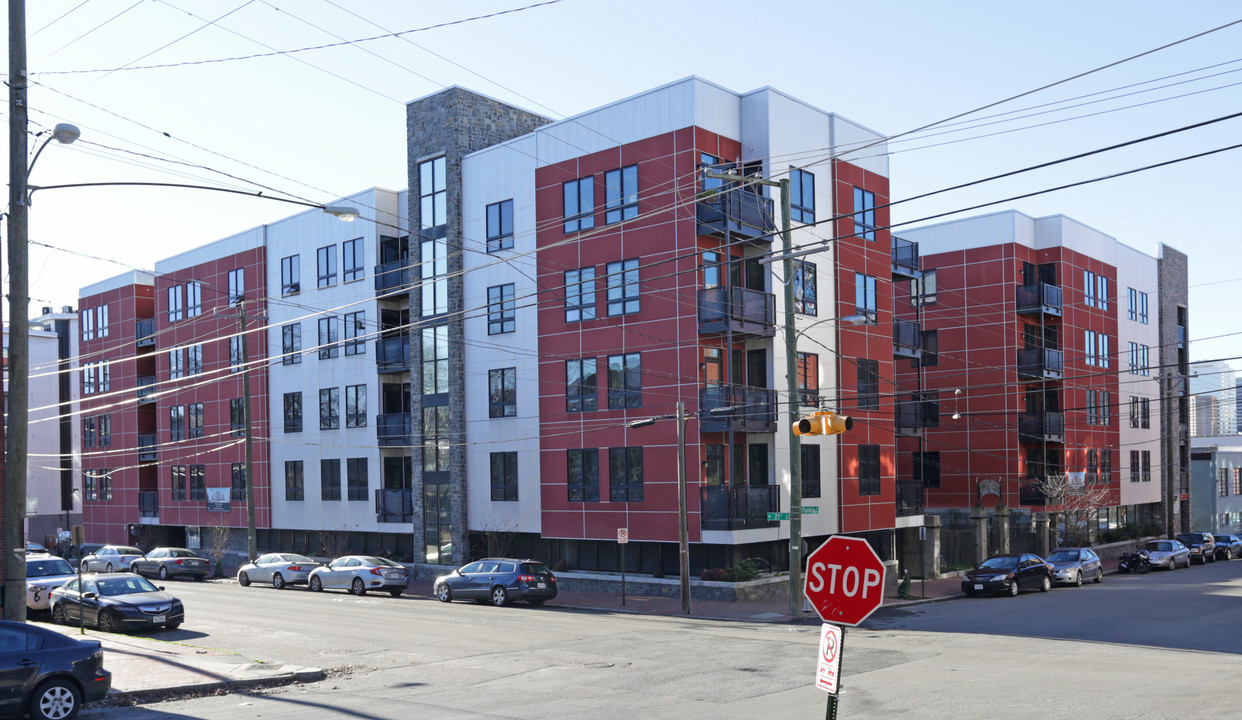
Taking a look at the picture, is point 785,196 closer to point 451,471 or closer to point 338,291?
point 451,471

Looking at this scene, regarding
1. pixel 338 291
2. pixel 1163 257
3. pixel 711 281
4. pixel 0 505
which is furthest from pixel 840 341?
pixel 1163 257

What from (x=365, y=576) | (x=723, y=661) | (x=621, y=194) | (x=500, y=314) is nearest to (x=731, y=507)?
(x=621, y=194)

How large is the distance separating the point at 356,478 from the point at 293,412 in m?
5.82

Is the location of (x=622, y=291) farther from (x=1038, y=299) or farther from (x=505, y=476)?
(x=1038, y=299)

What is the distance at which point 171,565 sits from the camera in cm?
4606

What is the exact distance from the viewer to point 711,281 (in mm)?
34344

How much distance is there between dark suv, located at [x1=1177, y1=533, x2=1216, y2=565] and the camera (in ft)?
167

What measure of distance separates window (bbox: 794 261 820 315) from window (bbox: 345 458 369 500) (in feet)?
68.2

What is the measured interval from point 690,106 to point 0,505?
867 inches

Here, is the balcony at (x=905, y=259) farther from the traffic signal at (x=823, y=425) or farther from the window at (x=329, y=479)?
the window at (x=329, y=479)

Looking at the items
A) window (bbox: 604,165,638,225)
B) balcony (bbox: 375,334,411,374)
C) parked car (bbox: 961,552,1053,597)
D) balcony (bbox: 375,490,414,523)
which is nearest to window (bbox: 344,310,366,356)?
balcony (bbox: 375,334,411,374)

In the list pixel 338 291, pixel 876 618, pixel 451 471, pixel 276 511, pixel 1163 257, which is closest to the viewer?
pixel 876 618

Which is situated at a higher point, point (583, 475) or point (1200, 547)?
point (583, 475)

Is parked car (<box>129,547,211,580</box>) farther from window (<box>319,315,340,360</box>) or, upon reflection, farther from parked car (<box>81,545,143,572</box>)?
window (<box>319,315,340,360</box>)
